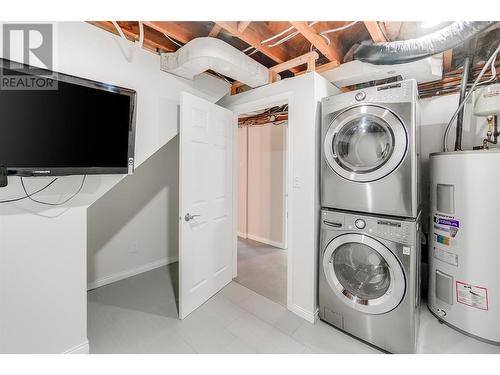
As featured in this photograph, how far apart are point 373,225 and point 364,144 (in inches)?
24.8

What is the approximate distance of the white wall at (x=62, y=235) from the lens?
50.1 inches

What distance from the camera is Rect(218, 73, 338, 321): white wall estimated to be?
188cm

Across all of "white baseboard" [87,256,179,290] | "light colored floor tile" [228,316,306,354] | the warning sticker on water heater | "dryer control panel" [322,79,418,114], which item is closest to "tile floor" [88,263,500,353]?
"light colored floor tile" [228,316,306,354]

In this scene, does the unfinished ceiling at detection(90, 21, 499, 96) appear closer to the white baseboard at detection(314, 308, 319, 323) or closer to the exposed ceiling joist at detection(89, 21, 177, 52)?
the exposed ceiling joist at detection(89, 21, 177, 52)

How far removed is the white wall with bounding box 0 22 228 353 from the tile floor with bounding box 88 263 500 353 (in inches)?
14.1

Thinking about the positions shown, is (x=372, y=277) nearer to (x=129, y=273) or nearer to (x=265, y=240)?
(x=265, y=240)

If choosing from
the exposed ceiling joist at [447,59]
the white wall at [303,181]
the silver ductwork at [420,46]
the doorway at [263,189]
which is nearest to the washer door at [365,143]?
the white wall at [303,181]

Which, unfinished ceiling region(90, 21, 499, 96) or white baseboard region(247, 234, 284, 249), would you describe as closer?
unfinished ceiling region(90, 21, 499, 96)

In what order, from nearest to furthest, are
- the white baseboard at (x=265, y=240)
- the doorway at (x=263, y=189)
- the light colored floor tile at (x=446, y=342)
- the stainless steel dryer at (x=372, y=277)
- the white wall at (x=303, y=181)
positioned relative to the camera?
the stainless steel dryer at (x=372, y=277) → the light colored floor tile at (x=446, y=342) → the white wall at (x=303, y=181) → the doorway at (x=263, y=189) → the white baseboard at (x=265, y=240)

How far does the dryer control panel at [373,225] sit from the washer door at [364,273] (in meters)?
0.06

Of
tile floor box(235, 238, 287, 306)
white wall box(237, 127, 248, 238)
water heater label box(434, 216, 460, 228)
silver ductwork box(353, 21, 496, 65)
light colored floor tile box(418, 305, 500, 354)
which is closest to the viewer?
silver ductwork box(353, 21, 496, 65)

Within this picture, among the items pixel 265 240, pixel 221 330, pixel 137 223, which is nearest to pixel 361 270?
pixel 221 330

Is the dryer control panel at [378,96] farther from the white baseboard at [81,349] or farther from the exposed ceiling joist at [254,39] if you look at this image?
the white baseboard at [81,349]
